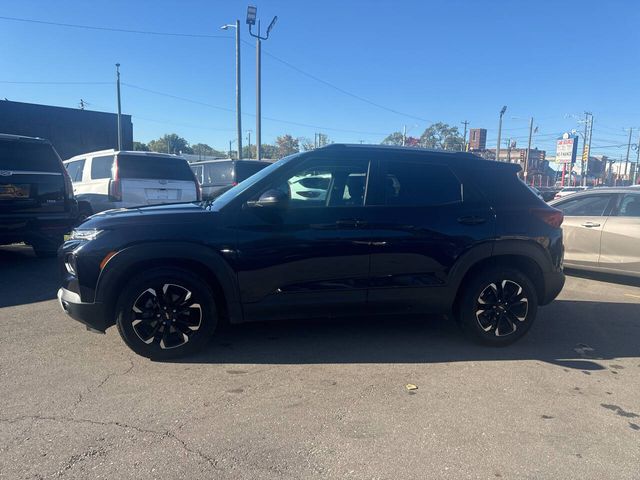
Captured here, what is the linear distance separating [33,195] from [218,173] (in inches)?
288

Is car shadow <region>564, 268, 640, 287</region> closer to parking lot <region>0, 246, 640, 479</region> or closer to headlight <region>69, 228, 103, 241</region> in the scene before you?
parking lot <region>0, 246, 640, 479</region>

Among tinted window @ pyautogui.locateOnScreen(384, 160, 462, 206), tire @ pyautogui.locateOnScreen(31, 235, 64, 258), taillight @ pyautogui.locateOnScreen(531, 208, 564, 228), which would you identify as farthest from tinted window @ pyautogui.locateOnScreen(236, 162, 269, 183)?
taillight @ pyautogui.locateOnScreen(531, 208, 564, 228)

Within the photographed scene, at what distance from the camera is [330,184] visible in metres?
4.20

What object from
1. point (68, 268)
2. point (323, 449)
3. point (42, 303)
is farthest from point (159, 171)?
point (323, 449)

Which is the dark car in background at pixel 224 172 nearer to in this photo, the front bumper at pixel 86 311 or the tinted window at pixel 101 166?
the tinted window at pixel 101 166

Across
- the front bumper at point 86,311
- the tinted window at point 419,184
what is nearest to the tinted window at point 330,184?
the tinted window at point 419,184

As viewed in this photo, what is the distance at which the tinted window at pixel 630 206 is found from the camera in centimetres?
688

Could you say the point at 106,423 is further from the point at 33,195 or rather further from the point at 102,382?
the point at 33,195

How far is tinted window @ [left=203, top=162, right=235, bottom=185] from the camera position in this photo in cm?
1358

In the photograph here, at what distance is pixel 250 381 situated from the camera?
356 cm

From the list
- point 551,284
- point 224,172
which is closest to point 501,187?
point 551,284

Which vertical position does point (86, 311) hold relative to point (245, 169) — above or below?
below

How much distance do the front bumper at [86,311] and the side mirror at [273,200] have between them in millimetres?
1547

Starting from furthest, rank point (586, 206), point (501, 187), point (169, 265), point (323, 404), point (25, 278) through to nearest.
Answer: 1. point (586, 206)
2. point (25, 278)
3. point (501, 187)
4. point (169, 265)
5. point (323, 404)
